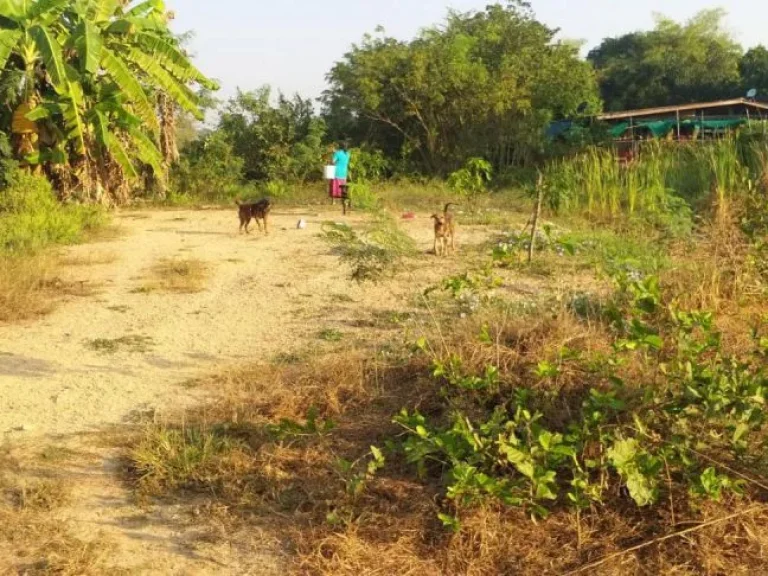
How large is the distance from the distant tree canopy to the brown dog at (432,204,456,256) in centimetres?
1155

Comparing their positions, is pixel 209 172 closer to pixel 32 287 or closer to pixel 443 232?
pixel 443 232

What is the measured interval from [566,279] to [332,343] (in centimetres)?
244

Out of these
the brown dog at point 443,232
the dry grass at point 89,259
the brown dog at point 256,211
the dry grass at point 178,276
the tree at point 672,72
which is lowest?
the dry grass at point 178,276

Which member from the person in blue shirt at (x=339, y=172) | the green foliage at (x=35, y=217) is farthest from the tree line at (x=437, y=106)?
the green foliage at (x=35, y=217)

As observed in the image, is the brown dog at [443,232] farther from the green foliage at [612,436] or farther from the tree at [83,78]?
the tree at [83,78]

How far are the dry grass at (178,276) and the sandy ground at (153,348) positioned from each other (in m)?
0.13

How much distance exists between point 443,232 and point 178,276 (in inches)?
114

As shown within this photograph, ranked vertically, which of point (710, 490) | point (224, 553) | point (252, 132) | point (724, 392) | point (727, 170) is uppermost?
point (252, 132)

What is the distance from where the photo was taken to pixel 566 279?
6934mm

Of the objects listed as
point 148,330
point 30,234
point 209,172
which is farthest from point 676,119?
point 148,330

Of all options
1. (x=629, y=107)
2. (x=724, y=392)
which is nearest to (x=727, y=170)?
(x=724, y=392)

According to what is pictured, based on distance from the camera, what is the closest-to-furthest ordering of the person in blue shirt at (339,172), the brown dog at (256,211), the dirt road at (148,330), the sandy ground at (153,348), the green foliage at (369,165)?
the sandy ground at (153,348) → the dirt road at (148,330) → the brown dog at (256,211) → the person in blue shirt at (339,172) → the green foliage at (369,165)

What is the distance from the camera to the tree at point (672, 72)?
105ft

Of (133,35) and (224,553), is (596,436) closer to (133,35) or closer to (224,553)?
(224,553)
